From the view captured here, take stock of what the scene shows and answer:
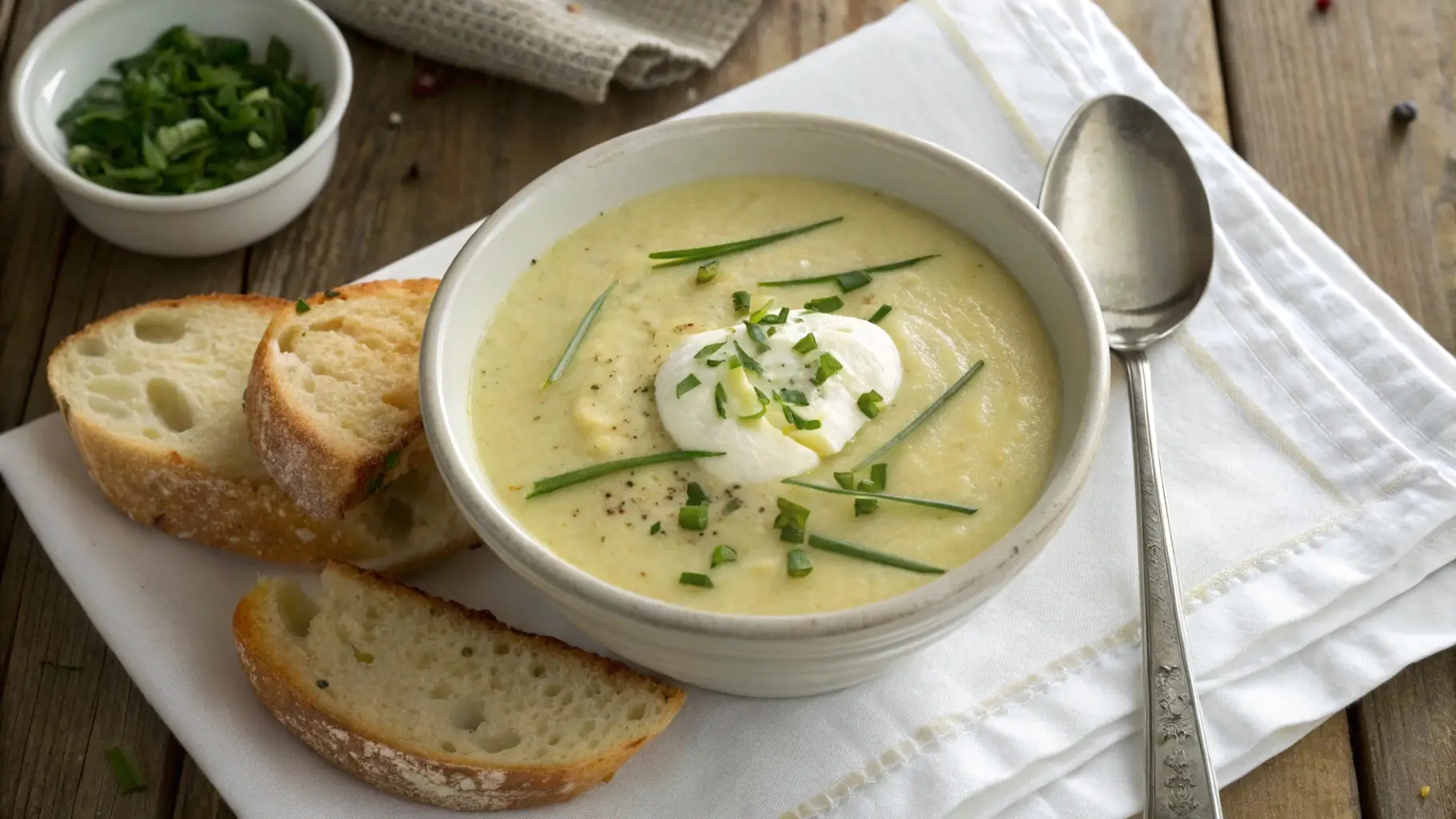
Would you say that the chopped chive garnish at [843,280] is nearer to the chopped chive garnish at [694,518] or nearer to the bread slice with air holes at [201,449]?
the chopped chive garnish at [694,518]

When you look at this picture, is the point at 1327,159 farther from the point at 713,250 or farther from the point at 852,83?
the point at 713,250

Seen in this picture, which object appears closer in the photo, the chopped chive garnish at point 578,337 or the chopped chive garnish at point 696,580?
the chopped chive garnish at point 696,580

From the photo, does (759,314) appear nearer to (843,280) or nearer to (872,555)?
(843,280)

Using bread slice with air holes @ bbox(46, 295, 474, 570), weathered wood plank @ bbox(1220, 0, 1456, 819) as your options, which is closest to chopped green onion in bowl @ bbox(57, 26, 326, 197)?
bread slice with air holes @ bbox(46, 295, 474, 570)

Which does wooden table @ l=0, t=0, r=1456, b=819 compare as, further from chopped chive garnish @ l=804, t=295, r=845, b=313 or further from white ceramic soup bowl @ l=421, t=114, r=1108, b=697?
chopped chive garnish @ l=804, t=295, r=845, b=313

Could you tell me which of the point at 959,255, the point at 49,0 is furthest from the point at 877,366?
the point at 49,0

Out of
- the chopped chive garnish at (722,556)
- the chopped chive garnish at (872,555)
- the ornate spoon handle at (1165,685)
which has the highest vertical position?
the chopped chive garnish at (872,555)

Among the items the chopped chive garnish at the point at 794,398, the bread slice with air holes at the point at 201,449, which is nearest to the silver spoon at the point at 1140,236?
the chopped chive garnish at the point at 794,398

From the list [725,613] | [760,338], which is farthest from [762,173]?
[725,613]
